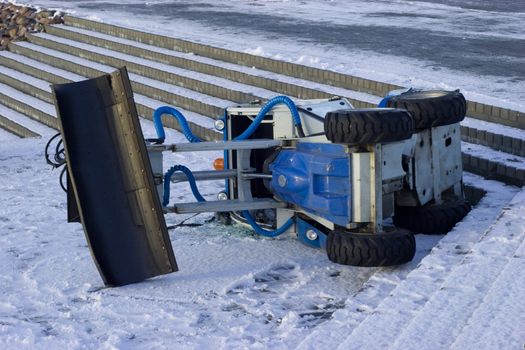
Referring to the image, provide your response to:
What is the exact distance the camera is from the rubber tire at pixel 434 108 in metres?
7.67

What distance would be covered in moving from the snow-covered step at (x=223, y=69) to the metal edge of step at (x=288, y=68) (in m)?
0.07

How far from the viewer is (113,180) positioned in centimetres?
739

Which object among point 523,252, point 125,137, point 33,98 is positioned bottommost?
point 33,98

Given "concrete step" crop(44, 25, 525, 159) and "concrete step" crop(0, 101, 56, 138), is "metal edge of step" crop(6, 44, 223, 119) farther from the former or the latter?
"concrete step" crop(0, 101, 56, 138)

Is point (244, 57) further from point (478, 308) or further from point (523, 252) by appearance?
point (478, 308)

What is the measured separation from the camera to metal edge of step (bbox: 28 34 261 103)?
1326 cm

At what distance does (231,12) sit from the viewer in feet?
62.8

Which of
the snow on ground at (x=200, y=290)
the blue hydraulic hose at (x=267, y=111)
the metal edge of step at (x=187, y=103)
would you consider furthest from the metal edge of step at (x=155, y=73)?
the blue hydraulic hose at (x=267, y=111)

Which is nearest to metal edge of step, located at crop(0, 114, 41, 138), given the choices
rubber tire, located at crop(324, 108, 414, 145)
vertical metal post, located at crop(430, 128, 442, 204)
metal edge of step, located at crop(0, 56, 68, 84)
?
metal edge of step, located at crop(0, 56, 68, 84)

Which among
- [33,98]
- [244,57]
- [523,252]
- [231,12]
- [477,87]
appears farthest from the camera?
[231,12]

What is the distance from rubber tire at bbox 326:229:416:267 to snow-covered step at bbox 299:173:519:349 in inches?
3.8

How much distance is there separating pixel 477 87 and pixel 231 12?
8.62 m

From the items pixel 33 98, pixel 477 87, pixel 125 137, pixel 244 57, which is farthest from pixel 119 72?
pixel 33 98

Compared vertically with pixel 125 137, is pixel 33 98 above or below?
below
